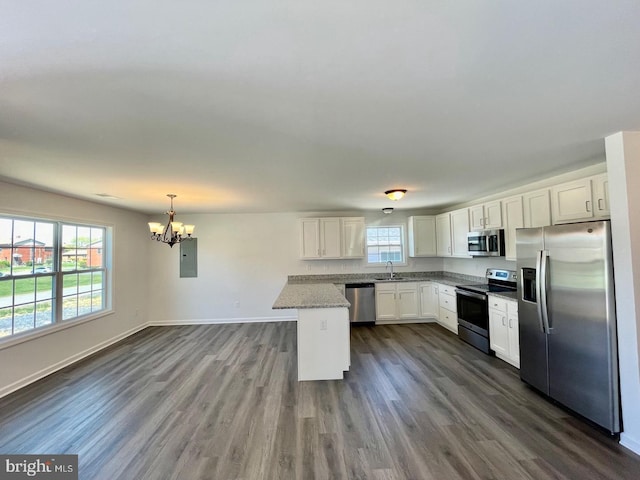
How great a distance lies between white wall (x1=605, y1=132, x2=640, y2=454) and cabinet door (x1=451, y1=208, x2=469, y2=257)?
2.62 metres

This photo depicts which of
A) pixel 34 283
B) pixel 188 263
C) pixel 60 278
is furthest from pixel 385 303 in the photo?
pixel 34 283

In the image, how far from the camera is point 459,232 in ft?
16.9

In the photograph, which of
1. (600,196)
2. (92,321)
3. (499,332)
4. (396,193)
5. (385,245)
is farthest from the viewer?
(385,245)

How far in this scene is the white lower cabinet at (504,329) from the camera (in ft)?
11.4

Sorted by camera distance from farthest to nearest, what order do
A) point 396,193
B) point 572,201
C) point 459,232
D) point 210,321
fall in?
point 210,321 → point 459,232 → point 396,193 → point 572,201

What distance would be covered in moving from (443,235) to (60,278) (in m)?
6.45

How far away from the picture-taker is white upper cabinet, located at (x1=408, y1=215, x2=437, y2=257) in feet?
19.8

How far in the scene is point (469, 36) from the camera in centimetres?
117

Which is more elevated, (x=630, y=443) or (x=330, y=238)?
(x=330, y=238)

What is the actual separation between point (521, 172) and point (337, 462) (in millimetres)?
3491

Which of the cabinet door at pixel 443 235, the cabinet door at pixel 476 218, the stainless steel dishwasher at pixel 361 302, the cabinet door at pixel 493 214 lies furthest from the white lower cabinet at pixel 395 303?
the cabinet door at pixel 493 214

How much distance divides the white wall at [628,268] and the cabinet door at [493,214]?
1838 mm

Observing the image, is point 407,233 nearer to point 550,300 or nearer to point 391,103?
point 550,300

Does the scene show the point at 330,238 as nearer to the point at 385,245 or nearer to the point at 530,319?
the point at 385,245
